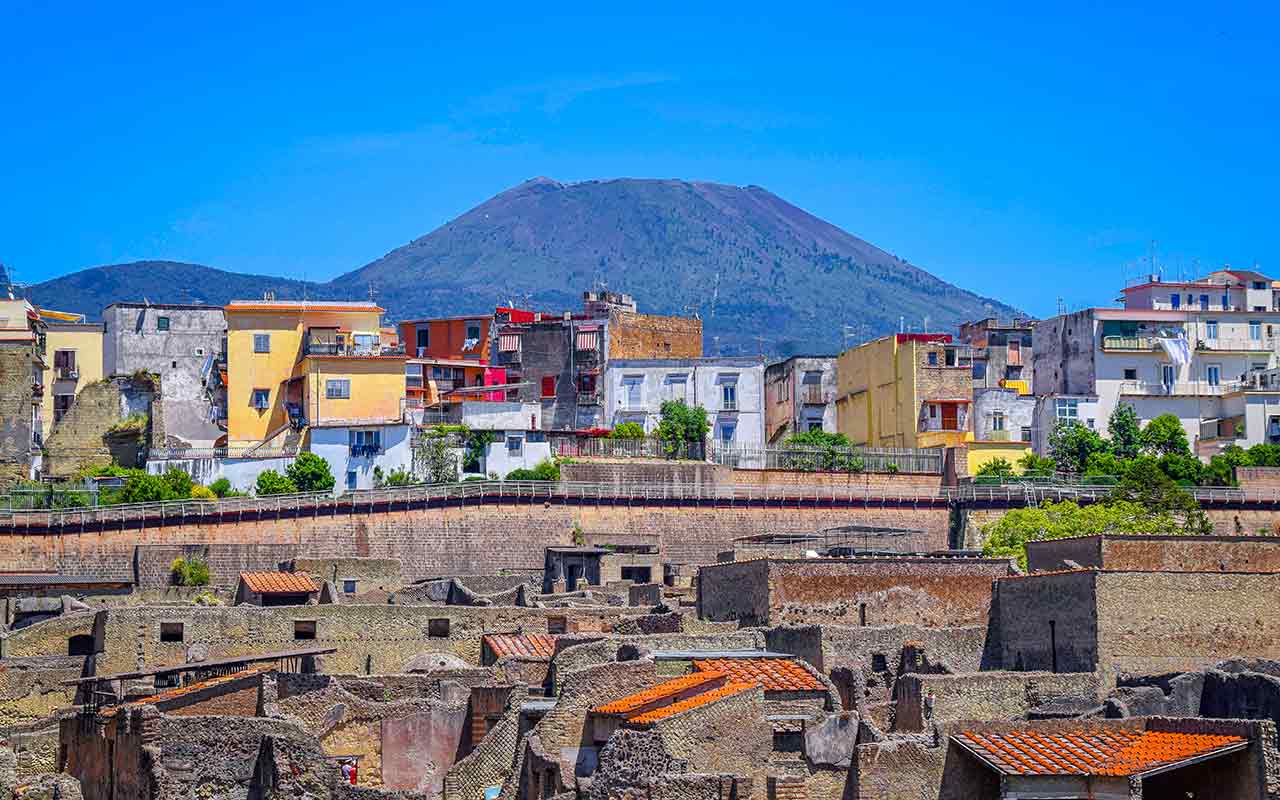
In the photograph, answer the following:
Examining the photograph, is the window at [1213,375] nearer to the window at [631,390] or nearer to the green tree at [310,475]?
the window at [631,390]

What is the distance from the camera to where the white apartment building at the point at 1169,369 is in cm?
9800

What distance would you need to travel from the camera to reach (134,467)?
3442 inches

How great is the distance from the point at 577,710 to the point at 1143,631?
15.2 meters

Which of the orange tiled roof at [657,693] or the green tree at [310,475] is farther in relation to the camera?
the green tree at [310,475]

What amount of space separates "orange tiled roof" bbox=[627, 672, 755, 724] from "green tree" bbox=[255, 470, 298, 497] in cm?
4473

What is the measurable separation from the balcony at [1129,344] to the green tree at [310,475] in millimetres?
34749

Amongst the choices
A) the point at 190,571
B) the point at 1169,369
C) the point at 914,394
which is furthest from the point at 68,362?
the point at 1169,369

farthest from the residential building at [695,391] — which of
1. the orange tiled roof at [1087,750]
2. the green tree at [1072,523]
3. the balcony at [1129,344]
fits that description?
the orange tiled roof at [1087,750]

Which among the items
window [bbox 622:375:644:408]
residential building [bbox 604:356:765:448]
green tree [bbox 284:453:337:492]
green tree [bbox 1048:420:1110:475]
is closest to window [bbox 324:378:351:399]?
green tree [bbox 284:453:337:492]

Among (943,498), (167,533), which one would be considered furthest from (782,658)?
(943,498)

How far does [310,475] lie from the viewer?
81.5m

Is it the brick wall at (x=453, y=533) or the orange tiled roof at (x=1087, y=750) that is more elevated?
the brick wall at (x=453, y=533)

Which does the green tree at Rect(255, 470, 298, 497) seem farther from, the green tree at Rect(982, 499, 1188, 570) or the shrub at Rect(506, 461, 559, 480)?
the green tree at Rect(982, 499, 1188, 570)

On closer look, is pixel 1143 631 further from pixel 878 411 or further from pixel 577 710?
pixel 878 411
